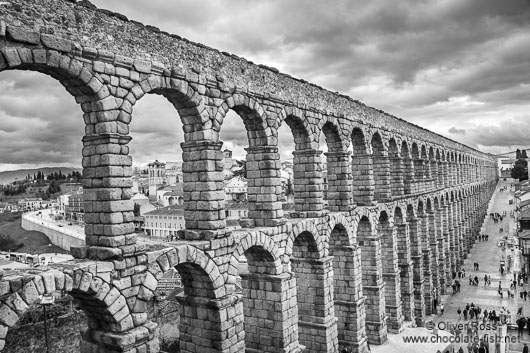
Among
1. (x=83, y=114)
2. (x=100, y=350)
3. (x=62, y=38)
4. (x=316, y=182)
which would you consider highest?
(x=62, y=38)

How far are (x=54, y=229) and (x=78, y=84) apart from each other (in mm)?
60562

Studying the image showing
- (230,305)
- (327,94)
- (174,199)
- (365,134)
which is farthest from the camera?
(174,199)

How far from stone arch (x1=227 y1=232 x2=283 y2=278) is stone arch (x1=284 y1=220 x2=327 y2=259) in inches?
25.4

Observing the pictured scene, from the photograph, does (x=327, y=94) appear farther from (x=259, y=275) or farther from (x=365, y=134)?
(x=259, y=275)

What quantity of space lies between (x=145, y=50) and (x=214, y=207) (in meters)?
4.40

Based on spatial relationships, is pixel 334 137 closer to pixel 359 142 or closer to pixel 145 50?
pixel 359 142

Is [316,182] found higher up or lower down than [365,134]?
lower down

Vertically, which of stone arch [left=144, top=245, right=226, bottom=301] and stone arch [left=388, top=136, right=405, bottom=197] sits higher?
stone arch [left=388, top=136, right=405, bottom=197]

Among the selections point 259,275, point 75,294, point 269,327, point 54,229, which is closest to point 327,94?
point 259,275

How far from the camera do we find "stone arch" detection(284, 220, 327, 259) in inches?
607

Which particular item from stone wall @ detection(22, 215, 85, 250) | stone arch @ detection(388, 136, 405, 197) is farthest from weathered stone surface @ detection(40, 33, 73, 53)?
stone wall @ detection(22, 215, 85, 250)

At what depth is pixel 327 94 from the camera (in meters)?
19.1

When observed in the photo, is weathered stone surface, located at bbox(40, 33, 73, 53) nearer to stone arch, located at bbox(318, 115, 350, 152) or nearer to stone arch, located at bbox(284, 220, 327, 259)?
stone arch, located at bbox(284, 220, 327, 259)

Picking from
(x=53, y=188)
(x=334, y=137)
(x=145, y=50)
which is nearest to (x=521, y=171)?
(x=334, y=137)
